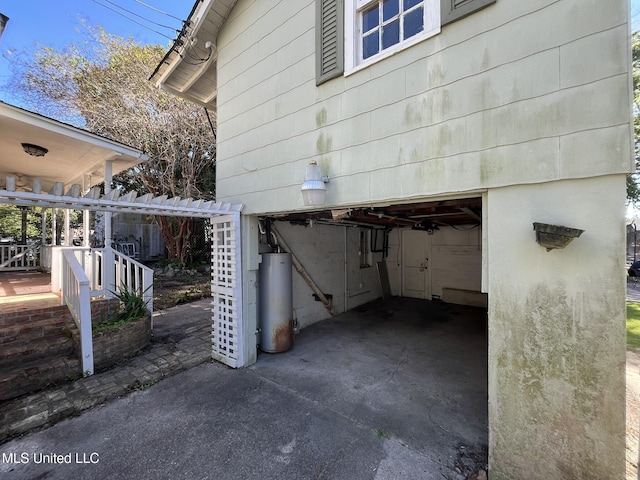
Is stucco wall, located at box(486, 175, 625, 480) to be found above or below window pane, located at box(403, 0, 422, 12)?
below

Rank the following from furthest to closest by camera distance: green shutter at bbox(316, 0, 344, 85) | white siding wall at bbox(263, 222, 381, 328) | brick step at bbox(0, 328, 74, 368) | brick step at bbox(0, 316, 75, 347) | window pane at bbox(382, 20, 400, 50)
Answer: white siding wall at bbox(263, 222, 381, 328)
brick step at bbox(0, 316, 75, 347)
brick step at bbox(0, 328, 74, 368)
green shutter at bbox(316, 0, 344, 85)
window pane at bbox(382, 20, 400, 50)

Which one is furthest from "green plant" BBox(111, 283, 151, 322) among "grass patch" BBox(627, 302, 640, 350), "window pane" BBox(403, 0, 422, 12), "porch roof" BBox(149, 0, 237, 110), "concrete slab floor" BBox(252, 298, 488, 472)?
"grass patch" BBox(627, 302, 640, 350)

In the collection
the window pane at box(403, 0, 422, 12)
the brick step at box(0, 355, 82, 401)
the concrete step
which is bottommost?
the brick step at box(0, 355, 82, 401)

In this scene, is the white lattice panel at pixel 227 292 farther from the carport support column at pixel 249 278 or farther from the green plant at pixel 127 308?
the green plant at pixel 127 308

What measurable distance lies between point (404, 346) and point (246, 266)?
10.9 ft

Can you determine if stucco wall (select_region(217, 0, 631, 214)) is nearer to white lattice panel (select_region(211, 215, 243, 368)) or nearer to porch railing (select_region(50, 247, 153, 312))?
white lattice panel (select_region(211, 215, 243, 368))

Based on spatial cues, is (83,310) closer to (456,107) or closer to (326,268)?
(326,268)

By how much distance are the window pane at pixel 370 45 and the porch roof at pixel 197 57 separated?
3.03 metres

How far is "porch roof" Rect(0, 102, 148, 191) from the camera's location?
3.94 m

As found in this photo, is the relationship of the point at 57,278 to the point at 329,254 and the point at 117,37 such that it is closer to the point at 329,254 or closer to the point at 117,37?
the point at 329,254

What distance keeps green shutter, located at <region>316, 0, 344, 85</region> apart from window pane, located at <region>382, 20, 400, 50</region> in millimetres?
498

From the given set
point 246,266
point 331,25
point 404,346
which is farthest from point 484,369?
point 331,25

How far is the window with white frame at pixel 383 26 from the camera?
2633 mm

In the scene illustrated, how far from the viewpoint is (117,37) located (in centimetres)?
935
